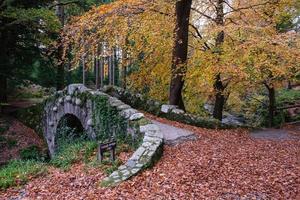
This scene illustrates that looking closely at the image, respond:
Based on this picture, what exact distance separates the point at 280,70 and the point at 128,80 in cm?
825

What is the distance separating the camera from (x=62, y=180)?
768 centimetres

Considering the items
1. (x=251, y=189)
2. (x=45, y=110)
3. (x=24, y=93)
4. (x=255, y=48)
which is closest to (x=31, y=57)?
(x=45, y=110)

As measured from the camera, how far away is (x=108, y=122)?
1110 cm

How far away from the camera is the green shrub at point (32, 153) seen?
15.3 metres

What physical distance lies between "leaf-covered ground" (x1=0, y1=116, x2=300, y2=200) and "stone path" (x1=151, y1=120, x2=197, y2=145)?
1.17 feet

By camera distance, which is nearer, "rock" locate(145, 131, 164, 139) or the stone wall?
"rock" locate(145, 131, 164, 139)

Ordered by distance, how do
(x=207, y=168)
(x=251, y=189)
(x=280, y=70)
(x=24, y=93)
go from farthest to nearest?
1. (x=24, y=93)
2. (x=280, y=70)
3. (x=207, y=168)
4. (x=251, y=189)

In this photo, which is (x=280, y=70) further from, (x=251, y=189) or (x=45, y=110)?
(x=45, y=110)

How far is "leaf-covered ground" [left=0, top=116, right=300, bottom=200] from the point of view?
6227mm

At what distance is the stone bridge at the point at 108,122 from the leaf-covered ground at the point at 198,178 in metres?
0.34

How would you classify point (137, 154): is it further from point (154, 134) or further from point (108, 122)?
point (108, 122)

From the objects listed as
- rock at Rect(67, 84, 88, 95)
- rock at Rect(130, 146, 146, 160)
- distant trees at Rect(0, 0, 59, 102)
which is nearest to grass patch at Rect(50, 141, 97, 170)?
rock at Rect(130, 146, 146, 160)

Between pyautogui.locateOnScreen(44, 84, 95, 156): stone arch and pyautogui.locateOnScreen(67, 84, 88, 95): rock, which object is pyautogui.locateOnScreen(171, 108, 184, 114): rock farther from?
pyautogui.locateOnScreen(67, 84, 88, 95): rock

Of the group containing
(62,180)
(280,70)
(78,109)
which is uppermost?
(280,70)
